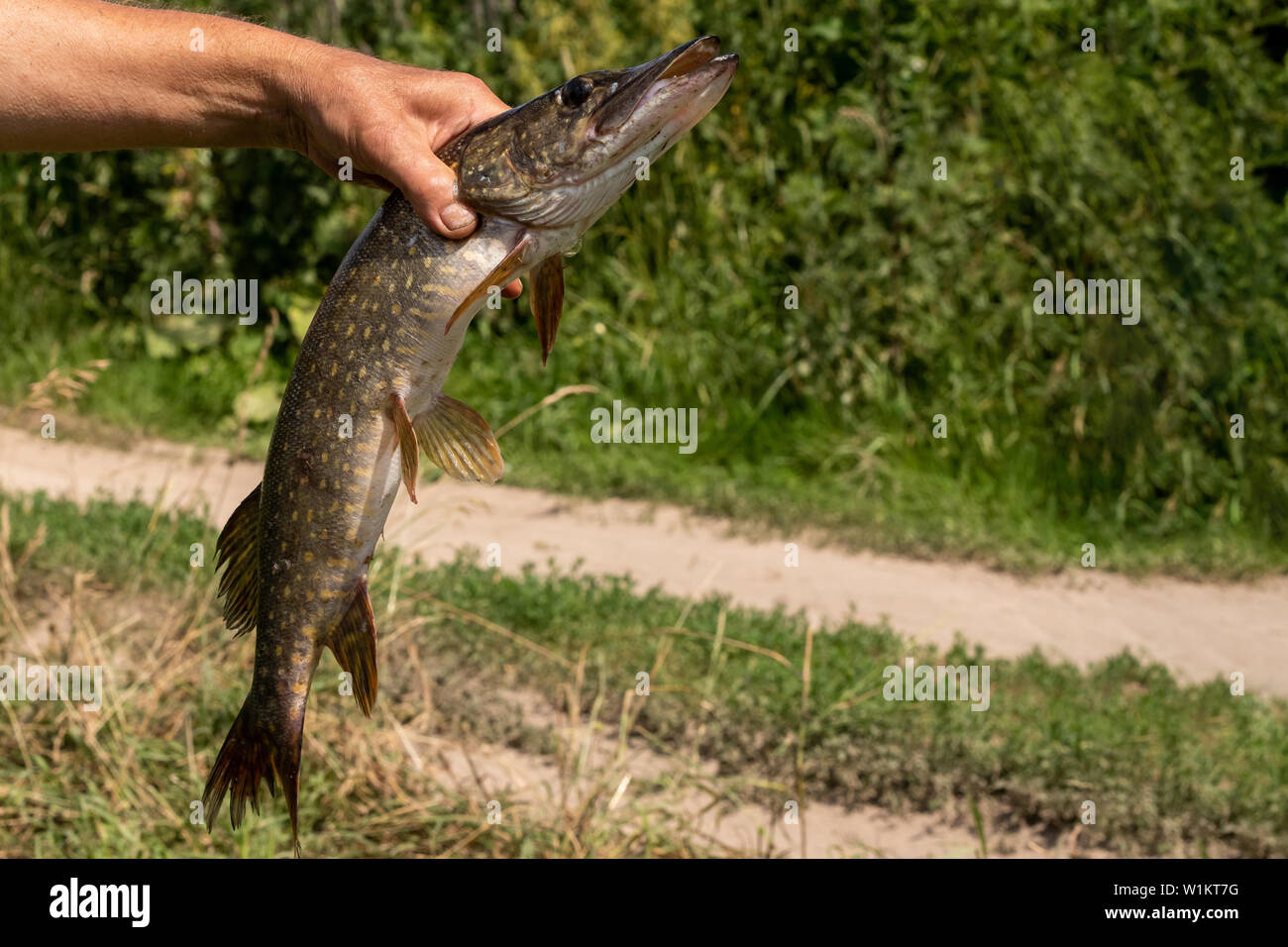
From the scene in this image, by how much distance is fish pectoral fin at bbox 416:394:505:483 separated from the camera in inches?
81.3

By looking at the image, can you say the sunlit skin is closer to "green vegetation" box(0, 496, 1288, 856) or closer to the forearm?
the forearm

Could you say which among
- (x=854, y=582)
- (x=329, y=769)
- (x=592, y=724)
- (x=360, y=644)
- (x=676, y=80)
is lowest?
(x=329, y=769)

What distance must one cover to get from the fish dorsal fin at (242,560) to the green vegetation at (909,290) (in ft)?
13.9

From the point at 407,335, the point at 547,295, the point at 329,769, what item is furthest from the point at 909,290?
the point at 407,335

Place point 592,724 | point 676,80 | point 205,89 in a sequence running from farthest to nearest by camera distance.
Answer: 1. point 592,724
2. point 205,89
3. point 676,80

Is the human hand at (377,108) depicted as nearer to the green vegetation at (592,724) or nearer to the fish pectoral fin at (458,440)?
the fish pectoral fin at (458,440)

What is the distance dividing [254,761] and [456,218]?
952 mm

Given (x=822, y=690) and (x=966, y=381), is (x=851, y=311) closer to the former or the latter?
(x=966, y=381)

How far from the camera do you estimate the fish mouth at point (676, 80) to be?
6.07 ft

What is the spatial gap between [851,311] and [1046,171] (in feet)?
3.84

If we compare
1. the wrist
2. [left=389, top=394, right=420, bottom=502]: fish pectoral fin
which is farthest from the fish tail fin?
the wrist

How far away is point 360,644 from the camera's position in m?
2.11

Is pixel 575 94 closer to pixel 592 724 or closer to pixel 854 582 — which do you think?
pixel 592 724

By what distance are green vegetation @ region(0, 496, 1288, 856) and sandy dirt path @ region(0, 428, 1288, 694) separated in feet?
0.97
